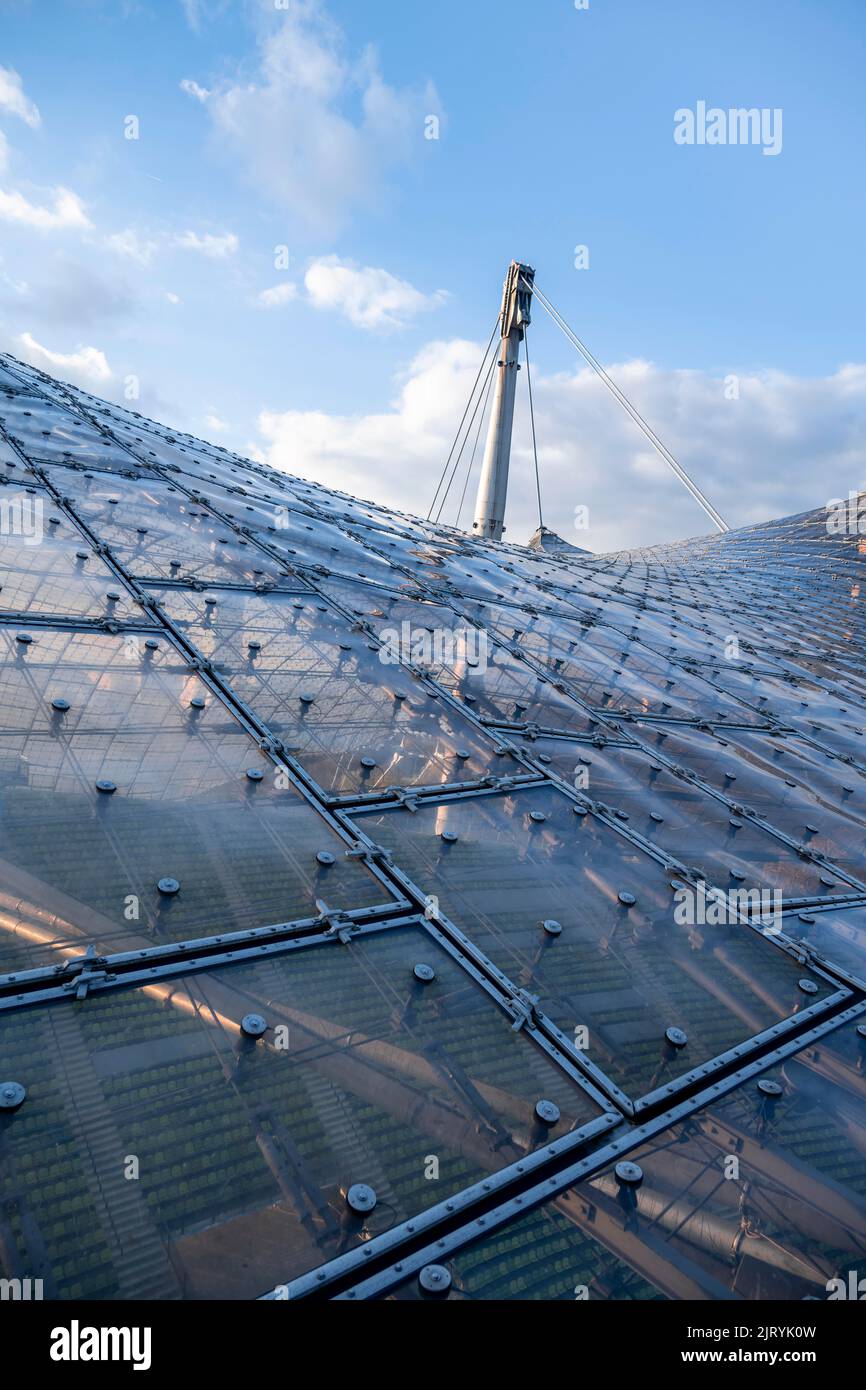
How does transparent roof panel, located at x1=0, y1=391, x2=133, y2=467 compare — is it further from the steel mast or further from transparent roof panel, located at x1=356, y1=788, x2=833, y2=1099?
the steel mast

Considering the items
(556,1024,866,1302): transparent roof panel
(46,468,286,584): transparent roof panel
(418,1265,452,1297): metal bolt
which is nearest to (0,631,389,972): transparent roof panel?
(418,1265,452,1297): metal bolt

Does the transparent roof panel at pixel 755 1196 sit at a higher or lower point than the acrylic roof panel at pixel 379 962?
lower

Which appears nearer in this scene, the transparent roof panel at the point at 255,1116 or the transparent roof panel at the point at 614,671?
the transparent roof panel at the point at 255,1116

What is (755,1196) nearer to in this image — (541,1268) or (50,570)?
(541,1268)

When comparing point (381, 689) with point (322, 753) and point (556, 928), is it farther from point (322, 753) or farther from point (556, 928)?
point (556, 928)

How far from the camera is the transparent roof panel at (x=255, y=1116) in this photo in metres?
3.46

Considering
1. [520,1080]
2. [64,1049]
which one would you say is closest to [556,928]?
[520,1080]

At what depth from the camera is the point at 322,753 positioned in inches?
298

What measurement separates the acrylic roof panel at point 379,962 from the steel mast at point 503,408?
40.1 metres

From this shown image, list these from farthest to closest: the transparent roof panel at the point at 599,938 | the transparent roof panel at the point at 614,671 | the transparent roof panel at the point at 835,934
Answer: the transparent roof panel at the point at 614,671 < the transparent roof panel at the point at 835,934 < the transparent roof panel at the point at 599,938

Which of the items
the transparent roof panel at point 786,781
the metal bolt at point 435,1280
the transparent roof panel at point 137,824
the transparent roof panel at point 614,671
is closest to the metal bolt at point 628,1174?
the metal bolt at point 435,1280

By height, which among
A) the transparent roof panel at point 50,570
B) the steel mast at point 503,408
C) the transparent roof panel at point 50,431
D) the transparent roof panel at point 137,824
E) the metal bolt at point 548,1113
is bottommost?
the metal bolt at point 548,1113

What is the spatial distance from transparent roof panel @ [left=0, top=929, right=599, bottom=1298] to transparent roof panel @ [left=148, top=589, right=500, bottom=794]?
2.66m

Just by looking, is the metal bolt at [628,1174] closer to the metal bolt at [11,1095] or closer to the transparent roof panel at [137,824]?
the transparent roof panel at [137,824]
